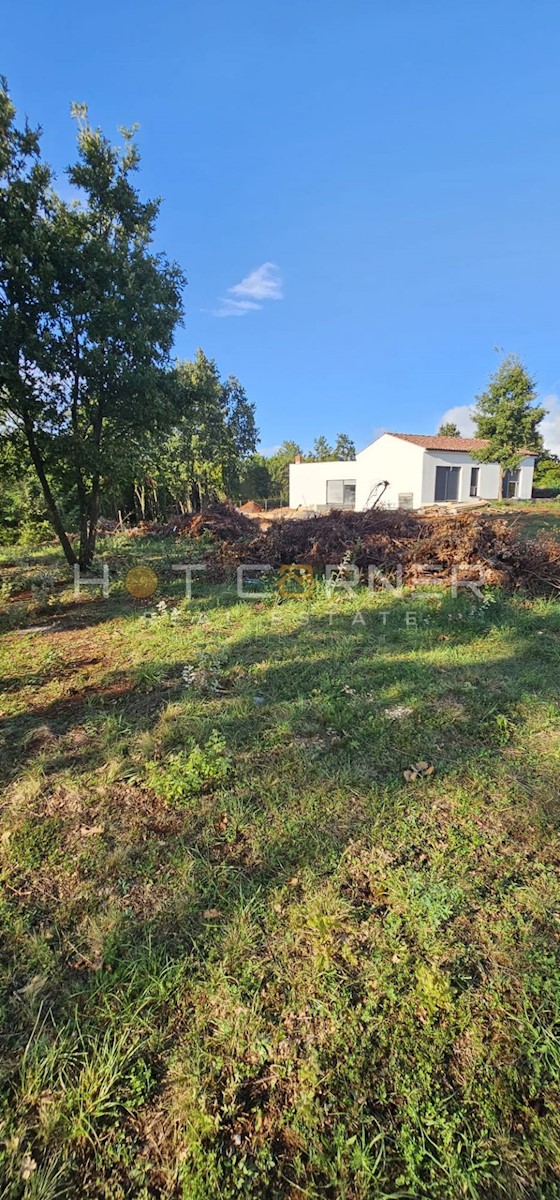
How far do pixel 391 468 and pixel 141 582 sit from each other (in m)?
16.4

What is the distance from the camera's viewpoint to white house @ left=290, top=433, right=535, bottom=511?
62.1 ft

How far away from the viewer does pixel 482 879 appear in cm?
170

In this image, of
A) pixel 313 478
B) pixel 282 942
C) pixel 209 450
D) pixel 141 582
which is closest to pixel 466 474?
pixel 313 478

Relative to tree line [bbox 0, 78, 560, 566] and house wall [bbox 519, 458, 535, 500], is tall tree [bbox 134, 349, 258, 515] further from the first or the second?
house wall [bbox 519, 458, 535, 500]

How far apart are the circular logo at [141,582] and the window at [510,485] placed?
19212mm

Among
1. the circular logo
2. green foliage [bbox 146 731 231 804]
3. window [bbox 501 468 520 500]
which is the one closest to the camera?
green foliage [bbox 146 731 231 804]

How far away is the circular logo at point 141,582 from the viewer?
20.3 feet

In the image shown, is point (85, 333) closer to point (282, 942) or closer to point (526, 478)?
point (282, 942)

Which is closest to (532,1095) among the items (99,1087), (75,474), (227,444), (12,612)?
(99,1087)

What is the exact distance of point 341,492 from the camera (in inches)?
1006

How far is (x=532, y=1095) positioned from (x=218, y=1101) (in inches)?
29.8

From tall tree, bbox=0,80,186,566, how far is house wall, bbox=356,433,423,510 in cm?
1156

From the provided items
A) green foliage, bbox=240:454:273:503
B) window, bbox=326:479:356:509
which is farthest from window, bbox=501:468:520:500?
green foliage, bbox=240:454:273:503

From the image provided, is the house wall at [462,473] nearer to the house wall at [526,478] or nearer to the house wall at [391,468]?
the house wall at [391,468]
